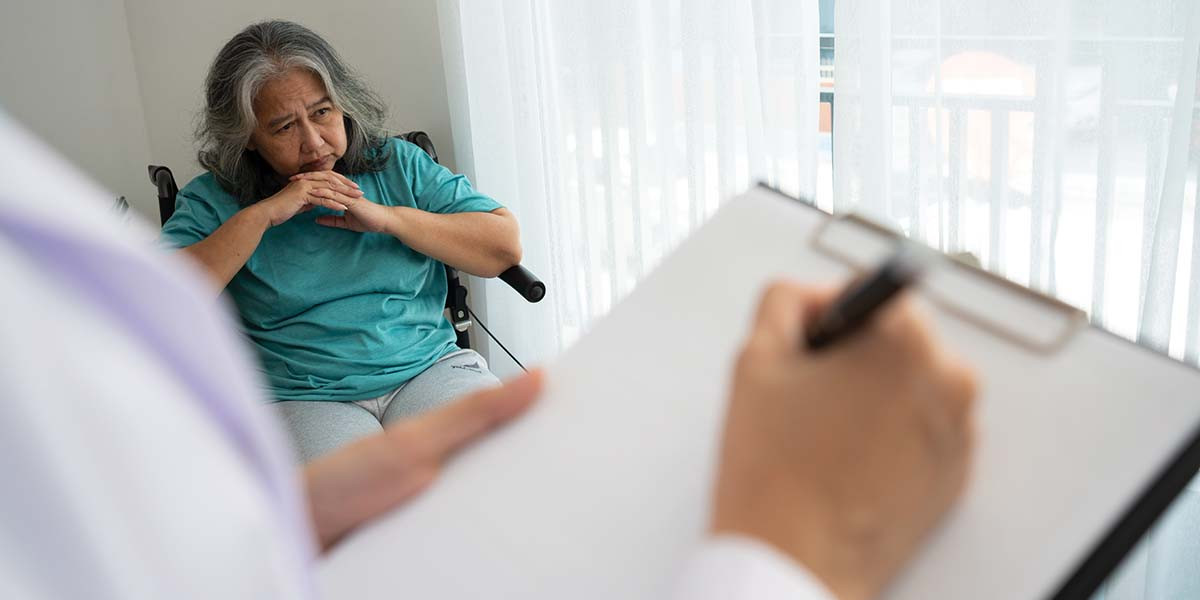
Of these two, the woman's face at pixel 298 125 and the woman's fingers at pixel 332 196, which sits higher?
the woman's face at pixel 298 125

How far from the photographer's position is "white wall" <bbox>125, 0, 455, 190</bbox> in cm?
212

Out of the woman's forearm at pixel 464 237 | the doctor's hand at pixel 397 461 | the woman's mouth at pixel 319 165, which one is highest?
the doctor's hand at pixel 397 461

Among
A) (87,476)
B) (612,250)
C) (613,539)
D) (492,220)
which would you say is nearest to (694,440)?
(613,539)

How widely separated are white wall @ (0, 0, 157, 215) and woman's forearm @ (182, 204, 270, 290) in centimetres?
88

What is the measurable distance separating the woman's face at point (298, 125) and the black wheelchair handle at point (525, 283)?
13.9 inches

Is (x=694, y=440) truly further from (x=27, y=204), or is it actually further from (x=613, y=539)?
(x=27, y=204)

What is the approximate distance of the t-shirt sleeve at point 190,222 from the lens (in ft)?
5.29

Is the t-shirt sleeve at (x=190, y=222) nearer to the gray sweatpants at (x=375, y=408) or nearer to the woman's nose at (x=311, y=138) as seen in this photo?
the woman's nose at (x=311, y=138)

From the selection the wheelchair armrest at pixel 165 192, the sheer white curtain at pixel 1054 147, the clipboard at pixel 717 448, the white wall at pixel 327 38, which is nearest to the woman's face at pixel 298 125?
the wheelchair armrest at pixel 165 192

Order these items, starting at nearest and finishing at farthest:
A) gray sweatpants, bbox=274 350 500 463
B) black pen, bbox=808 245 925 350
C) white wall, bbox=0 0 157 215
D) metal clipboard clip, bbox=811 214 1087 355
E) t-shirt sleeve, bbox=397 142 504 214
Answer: black pen, bbox=808 245 925 350 < metal clipboard clip, bbox=811 214 1087 355 < gray sweatpants, bbox=274 350 500 463 < t-shirt sleeve, bbox=397 142 504 214 < white wall, bbox=0 0 157 215

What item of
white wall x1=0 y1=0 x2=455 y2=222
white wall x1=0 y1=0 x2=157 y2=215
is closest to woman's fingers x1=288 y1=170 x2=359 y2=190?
white wall x1=0 y1=0 x2=455 y2=222

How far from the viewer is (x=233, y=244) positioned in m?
1.51

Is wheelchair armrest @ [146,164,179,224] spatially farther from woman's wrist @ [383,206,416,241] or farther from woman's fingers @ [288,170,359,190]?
woman's wrist @ [383,206,416,241]

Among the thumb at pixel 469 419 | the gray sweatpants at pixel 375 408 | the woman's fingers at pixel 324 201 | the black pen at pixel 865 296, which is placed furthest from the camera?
the woman's fingers at pixel 324 201
